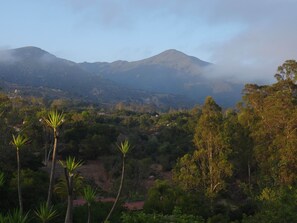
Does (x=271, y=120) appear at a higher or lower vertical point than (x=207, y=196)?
higher

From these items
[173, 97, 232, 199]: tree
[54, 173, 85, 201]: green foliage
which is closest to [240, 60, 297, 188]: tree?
[173, 97, 232, 199]: tree

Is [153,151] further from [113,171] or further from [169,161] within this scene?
[113,171]

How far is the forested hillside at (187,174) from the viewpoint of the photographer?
32.5ft

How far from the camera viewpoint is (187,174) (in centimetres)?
1920

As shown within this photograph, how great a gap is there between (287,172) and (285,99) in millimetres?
4390

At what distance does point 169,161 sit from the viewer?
35.7 metres

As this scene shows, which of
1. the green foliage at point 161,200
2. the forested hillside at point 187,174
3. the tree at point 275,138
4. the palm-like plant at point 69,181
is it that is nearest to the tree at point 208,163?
the forested hillside at point 187,174

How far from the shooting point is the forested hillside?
390 inches

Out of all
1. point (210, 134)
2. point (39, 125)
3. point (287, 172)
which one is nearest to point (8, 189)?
point (210, 134)

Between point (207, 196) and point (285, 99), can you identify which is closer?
point (207, 196)

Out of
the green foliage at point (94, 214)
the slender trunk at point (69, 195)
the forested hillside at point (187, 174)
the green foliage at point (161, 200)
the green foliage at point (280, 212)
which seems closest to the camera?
the slender trunk at point (69, 195)

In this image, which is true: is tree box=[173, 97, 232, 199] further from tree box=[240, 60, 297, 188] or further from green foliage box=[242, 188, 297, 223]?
green foliage box=[242, 188, 297, 223]

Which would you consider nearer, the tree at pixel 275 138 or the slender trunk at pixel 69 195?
the slender trunk at pixel 69 195

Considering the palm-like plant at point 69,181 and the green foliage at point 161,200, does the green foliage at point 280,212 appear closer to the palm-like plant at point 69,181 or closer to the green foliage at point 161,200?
the green foliage at point 161,200
